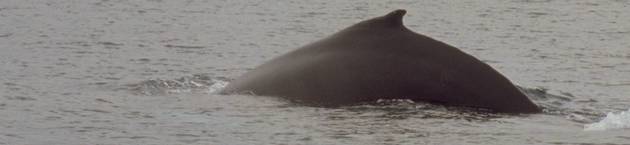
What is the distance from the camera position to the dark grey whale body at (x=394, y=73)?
13695 millimetres

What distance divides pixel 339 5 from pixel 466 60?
73.0ft

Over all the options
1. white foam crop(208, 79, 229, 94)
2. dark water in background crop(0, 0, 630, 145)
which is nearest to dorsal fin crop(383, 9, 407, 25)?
dark water in background crop(0, 0, 630, 145)

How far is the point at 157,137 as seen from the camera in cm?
1221

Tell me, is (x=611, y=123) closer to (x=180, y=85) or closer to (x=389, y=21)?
(x=389, y=21)

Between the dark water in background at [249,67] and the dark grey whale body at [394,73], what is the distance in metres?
0.20

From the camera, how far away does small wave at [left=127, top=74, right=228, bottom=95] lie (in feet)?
53.4

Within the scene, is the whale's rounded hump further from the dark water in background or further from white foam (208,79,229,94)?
white foam (208,79,229,94)

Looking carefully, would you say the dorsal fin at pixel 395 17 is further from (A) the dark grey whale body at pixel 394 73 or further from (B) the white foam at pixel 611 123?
(B) the white foam at pixel 611 123

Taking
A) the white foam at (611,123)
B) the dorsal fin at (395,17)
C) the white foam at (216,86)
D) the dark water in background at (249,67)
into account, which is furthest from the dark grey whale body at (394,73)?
the white foam at (216,86)

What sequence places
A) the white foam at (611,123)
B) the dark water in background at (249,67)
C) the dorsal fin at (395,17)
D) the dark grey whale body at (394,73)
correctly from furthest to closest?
the dorsal fin at (395,17), the dark grey whale body at (394,73), the white foam at (611,123), the dark water in background at (249,67)

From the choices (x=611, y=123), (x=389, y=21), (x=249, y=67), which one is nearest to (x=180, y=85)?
(x=389, y=21)

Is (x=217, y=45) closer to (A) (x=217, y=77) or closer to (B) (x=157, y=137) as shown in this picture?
(A) (x=217, y=77)

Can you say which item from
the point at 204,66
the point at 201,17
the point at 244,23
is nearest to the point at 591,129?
the point at 204,66

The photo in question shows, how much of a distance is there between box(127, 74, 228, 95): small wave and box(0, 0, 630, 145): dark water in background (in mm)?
19
